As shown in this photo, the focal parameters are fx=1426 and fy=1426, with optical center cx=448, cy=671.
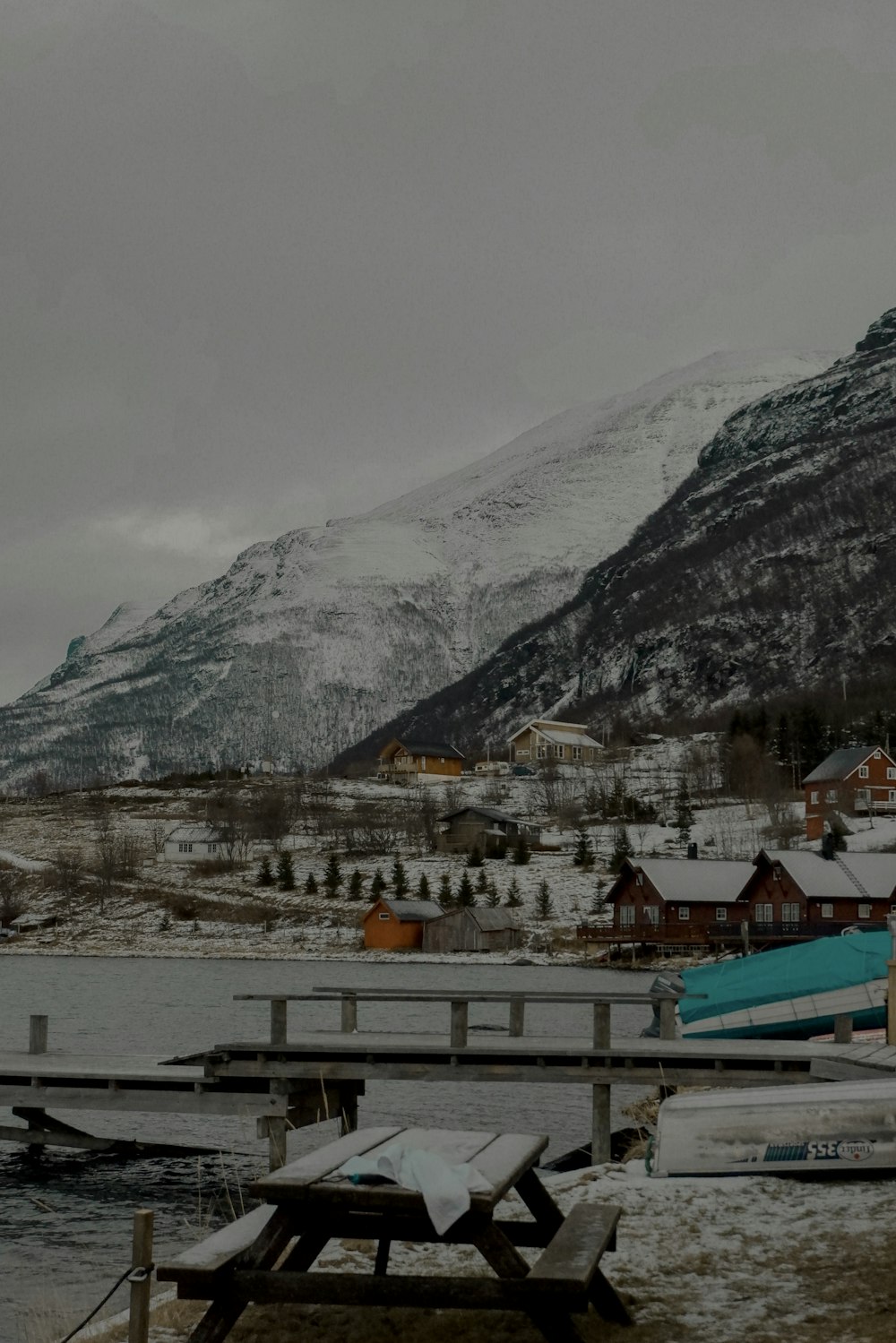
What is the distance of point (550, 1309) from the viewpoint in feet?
26.0

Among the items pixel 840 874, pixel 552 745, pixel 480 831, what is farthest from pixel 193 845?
pixel 552 745

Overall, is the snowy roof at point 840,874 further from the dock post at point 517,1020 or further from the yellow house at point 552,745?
the yellow house at point 552,745

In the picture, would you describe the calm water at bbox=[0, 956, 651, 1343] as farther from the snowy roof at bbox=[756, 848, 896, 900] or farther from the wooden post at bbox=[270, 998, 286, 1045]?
the snowy roof at bbox=[756, 848, 896, 900]

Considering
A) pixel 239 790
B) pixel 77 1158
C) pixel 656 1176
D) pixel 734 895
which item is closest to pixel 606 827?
→ pixel 734 895

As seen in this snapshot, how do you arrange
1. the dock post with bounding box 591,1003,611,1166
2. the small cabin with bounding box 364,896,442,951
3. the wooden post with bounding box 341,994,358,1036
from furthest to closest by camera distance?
the small cabin with bounding box 364,896,442,951
the wooden post with bounding box 341,994,358,1036
the dock post with bounding box 591,1003,611,1166

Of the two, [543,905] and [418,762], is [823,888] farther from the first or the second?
[418,762]

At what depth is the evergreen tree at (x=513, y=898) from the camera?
Result: 94.1 meters

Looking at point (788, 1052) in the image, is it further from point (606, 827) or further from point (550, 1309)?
point (606, 827)

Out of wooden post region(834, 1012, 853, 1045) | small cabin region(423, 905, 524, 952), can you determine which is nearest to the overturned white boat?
wooden post region(834, 1012, 853, 1045)

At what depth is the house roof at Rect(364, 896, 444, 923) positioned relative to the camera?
285ft

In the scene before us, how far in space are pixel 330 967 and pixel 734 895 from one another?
2701 centimetres

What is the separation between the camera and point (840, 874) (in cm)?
8544

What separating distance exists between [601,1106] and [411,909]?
225 ft

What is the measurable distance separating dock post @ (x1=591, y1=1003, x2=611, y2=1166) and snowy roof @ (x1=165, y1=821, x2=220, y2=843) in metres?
105
